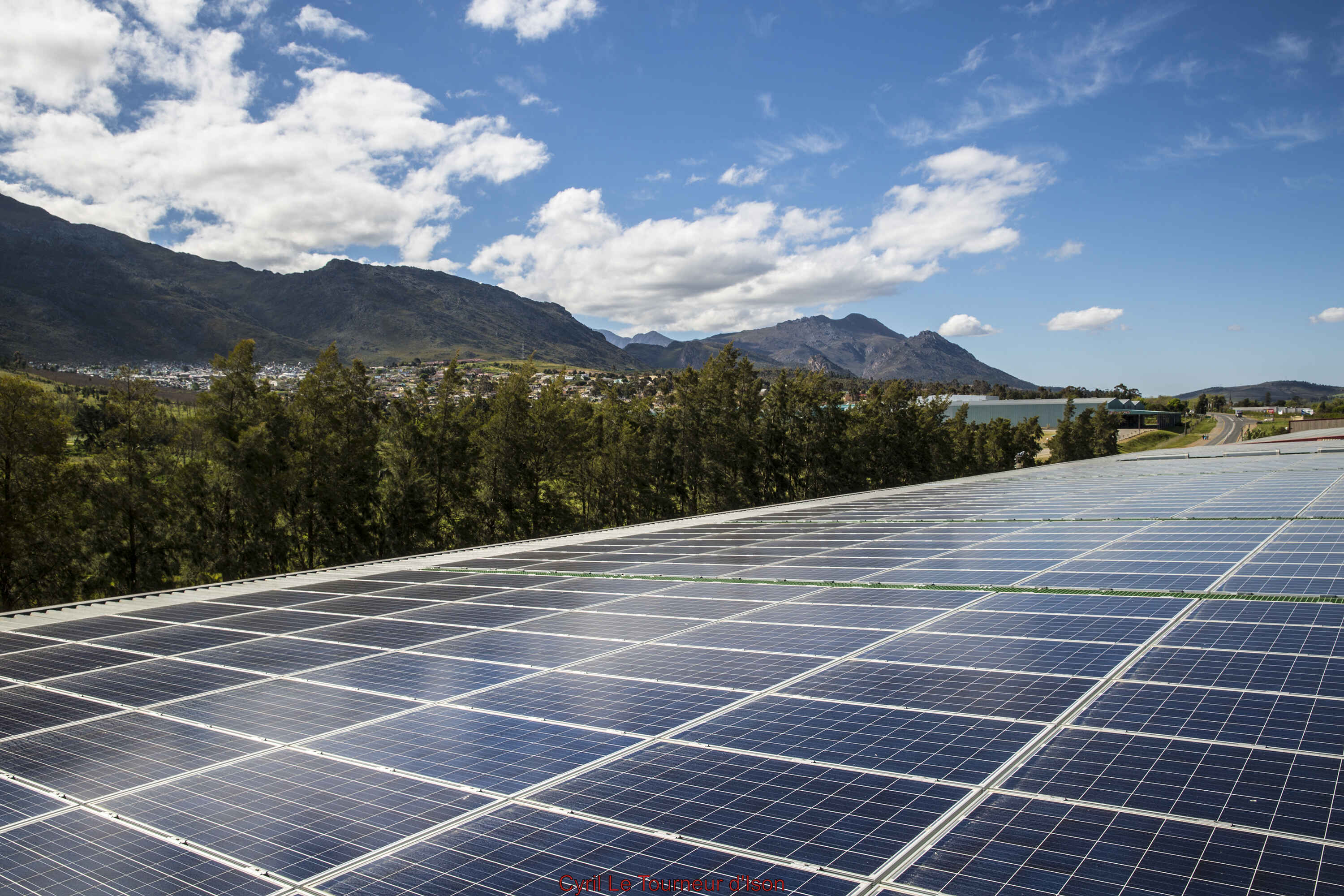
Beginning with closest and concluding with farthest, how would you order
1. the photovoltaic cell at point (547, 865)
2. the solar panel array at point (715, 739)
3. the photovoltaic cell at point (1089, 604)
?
1. the photovoltaic cell at point (547, 865)
2. the solar panel array at point (715, 739)
3. the photovoltaic cell at point (1089, 604)

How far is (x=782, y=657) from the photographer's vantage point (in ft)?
33.2

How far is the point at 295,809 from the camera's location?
640 cm

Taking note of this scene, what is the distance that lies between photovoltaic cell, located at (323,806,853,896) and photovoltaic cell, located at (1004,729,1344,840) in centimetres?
243

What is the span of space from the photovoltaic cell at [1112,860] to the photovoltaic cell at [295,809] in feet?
12.5

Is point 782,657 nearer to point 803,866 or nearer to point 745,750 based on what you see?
point 745,750

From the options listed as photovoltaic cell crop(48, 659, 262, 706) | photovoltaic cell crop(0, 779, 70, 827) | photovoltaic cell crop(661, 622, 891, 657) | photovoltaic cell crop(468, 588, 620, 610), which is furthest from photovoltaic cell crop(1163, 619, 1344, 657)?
photovoltaic cell crop(48, 659, 262, 706)

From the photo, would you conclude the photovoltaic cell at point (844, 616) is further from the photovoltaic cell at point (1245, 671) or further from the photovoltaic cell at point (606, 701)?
the photovoltaic cell at point (606, 701)

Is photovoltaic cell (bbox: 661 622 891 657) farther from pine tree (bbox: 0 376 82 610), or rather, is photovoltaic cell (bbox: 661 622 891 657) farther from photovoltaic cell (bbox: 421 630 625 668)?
pine tree (bbox: 0 376 82 610)

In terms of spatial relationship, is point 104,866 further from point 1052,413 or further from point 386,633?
point 1052,413

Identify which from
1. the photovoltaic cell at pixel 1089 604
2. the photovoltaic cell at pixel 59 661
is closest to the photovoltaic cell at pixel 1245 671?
the photovoltaic cell at pixel 1089 604

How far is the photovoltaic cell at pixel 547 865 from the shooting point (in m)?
4.98

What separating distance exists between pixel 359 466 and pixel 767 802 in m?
41.0

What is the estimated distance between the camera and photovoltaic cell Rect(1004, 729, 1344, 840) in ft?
17.5

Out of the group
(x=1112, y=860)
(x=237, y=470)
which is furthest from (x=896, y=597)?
(x=237, y=470)
